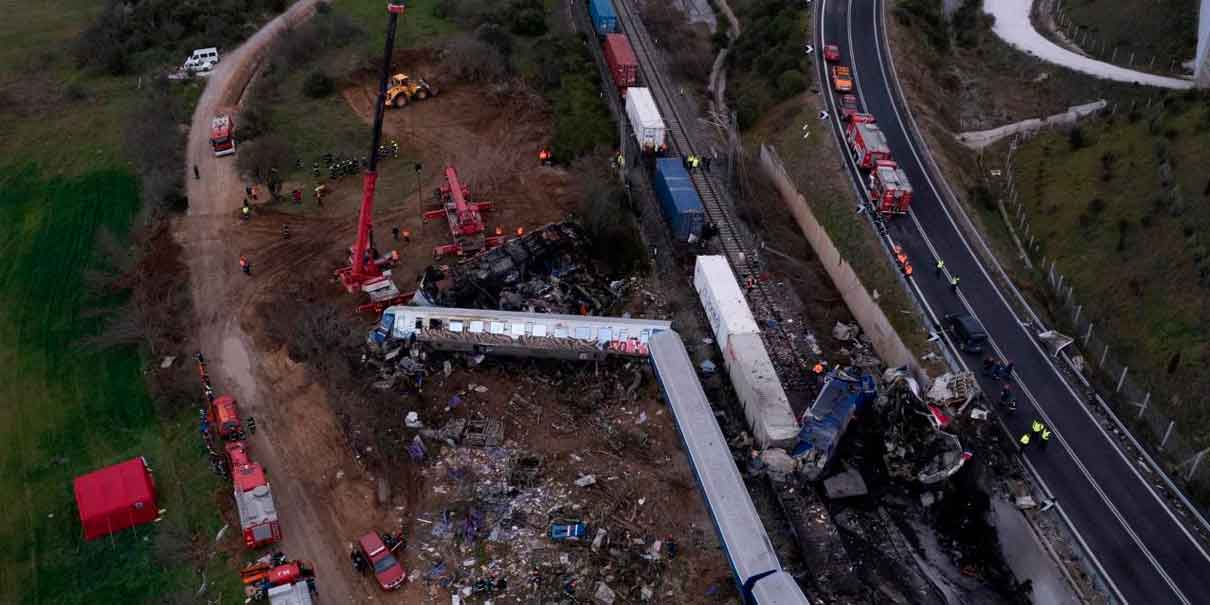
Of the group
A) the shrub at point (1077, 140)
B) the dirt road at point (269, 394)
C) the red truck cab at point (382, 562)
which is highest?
the shrub at point (1077, 140)

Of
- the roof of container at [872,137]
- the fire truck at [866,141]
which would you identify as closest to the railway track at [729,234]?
the fire truck at [866,141]

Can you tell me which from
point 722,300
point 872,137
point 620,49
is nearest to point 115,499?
point 722,300

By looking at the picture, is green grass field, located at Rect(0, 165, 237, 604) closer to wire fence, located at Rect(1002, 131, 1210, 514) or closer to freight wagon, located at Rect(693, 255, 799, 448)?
freight wagon, located at Rect(693, 255, 799, 448)

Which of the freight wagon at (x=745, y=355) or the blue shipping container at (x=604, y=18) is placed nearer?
the freight wagon at (x=745, y=355)

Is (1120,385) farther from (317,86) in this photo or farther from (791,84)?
(317,86)

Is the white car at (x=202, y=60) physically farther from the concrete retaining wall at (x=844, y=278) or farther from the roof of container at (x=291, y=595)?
the roof of container at (x=291, y=595)
